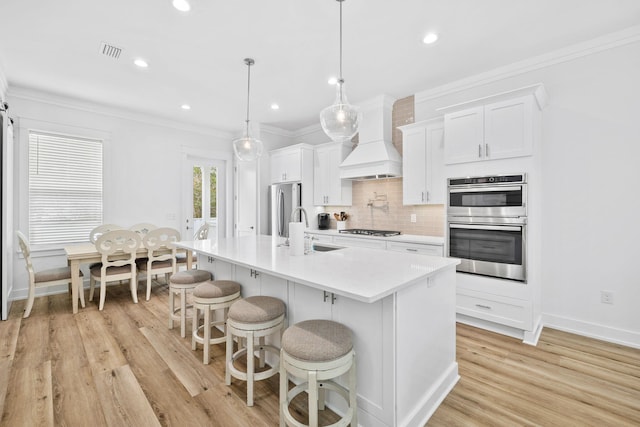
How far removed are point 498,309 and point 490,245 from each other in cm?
65

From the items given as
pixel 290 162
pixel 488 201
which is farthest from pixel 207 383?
pixel 290 162

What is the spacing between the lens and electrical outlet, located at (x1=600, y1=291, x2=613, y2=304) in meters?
2.80

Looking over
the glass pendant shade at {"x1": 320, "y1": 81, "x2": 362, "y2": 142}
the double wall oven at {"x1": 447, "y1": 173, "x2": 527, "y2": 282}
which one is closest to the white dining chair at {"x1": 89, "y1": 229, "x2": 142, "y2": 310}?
the glass pendant shade at {"x1": 320, "y1": 81, "x2": 362, "y2": 142}

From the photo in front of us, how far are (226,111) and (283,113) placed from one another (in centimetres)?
96

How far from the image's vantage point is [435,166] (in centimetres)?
368

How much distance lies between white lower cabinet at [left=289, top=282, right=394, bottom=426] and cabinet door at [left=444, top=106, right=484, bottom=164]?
2284mm

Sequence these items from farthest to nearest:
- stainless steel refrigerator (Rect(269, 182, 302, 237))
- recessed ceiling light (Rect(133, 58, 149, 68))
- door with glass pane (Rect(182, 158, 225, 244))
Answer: door with glass pane (Rect(182, 158, 225, 244)), stainless steel refrigerator (Rect(269, 182, 302, 237)), recessed ceiling light (Rect(133, 58, 149, 68))

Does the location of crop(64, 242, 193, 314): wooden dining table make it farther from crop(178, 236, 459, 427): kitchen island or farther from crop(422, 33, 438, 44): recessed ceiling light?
crop(422, 33, 438, 44): recessed ceiling light

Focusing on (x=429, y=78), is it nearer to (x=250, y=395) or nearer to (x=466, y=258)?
(x=466, y=258)

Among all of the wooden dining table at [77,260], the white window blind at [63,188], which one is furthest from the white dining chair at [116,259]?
the white window blind at [63,188]

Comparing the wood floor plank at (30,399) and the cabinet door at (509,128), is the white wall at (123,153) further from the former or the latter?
the cabinet door at (509,128)

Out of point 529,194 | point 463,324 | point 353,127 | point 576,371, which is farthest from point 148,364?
point 529,194

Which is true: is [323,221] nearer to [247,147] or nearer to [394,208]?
[394,208]

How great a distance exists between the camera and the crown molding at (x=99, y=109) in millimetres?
4012
